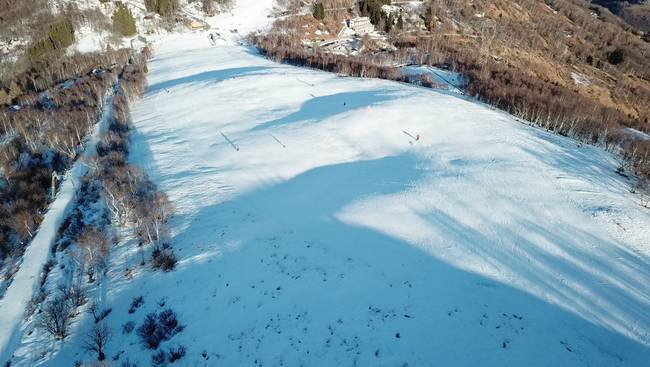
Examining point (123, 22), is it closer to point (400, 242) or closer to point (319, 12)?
point (319, 12)

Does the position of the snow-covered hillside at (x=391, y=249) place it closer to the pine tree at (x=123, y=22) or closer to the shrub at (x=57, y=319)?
the shrub at (x=57, y=319)

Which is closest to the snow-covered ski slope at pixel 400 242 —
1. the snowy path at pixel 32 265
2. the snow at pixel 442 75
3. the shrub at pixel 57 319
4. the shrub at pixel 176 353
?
the shrub at pixel 176 353

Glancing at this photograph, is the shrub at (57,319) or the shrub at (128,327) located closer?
the shrub at (128,327)

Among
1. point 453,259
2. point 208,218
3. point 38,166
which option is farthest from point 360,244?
point 38,166

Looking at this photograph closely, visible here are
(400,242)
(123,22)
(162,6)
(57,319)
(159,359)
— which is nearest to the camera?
(159,359)

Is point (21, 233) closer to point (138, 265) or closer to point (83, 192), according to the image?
point (83, 192)

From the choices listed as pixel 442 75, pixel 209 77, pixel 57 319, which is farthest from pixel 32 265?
pixel 442 75
